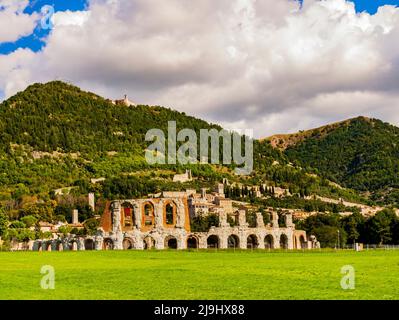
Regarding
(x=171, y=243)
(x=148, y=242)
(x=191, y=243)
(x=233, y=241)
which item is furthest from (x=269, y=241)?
(x=148, y=242)

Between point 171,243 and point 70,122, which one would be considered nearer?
point 171,243

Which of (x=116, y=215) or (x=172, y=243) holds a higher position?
(x=116, y=215)

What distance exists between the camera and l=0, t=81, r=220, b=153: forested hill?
16150 cm

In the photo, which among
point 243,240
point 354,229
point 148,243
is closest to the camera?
point 148,243

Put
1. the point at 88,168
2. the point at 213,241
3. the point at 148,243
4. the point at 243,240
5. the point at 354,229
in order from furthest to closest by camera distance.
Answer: the point at 88,168 < the point at 354,229 < the point at 213,241 < the point at 243,240 < the point at 148,243

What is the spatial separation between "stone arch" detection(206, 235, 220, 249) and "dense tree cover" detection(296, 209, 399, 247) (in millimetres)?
16757

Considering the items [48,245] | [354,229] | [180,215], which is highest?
[180,215]

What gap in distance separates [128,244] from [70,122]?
344 ft

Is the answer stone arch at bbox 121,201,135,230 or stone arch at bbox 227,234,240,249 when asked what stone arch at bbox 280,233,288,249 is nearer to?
stone arch at bbox 227,234,240,249

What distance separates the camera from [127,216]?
87.4 metres

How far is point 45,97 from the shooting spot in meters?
182

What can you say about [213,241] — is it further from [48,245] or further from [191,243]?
[48,245]

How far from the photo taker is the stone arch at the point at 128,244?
6993 centimetres

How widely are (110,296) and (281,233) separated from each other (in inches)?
2434
